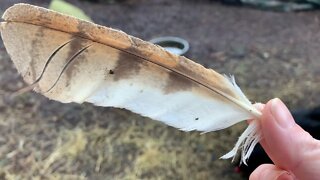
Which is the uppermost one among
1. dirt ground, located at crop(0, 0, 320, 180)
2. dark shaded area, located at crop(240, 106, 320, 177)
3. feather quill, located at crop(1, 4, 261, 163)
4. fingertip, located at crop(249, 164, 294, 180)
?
feather quill, located at crop(1, 4, 261, 163)

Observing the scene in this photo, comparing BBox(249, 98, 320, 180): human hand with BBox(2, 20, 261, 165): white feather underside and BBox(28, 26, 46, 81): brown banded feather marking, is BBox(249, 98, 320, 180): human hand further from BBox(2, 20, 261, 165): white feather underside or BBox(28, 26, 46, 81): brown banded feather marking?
BBox(28, 26, 46, 81): brown banded feather marking

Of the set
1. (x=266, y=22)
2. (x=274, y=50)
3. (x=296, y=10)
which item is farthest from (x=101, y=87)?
(x=296, y=10)

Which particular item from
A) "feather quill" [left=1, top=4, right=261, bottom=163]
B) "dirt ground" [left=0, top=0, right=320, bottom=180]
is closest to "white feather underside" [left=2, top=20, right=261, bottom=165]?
"feather quill" [left=1, top=4, right=261, bottom=163]

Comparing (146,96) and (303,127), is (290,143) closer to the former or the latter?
(146,96)

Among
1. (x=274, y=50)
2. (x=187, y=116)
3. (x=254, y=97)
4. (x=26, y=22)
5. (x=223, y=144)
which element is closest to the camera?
A: (x=26, y=22)

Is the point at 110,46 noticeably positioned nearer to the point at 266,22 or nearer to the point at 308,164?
the point at 308,164

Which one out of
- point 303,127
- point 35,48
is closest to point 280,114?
point 35,48

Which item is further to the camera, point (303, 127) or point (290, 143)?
point (303, 127)
